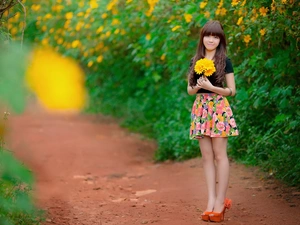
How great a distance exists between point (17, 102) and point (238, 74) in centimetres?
478

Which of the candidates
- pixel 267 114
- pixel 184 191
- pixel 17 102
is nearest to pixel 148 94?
pixel 267 114

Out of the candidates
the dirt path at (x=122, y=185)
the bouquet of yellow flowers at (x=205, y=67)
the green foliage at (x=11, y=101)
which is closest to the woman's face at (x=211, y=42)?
the bouquet of yellow flowers at (x=205, y=67)

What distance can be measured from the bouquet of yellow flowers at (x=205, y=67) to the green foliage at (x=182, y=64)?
1044 mm

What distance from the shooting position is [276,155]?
6.55m

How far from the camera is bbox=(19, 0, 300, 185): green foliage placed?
6.03 meters

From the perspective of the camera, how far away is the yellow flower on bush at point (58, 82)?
1543 cm

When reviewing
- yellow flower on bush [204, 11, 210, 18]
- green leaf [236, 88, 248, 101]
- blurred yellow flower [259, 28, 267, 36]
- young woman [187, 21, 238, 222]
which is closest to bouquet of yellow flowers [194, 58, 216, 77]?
young woman [187, 21, 238, 222]

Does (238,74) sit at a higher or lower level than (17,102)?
lower

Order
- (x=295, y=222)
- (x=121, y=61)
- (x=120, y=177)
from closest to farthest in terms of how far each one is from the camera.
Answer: (x=295, y=222), (x=120, y=177), (x=121, y=61)

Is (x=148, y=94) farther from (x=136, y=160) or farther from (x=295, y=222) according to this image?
(x=295, y=222)

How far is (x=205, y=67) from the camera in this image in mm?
4926

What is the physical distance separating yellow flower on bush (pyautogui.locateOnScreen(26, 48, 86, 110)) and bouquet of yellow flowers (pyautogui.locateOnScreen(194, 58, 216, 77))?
30.9 ft

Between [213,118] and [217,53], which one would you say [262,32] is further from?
[213,118]

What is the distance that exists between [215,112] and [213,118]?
0.05 metres
